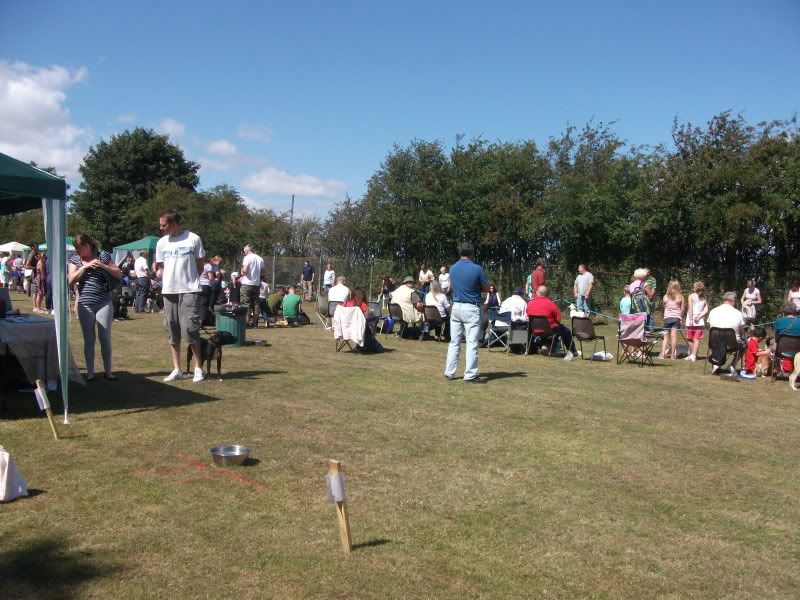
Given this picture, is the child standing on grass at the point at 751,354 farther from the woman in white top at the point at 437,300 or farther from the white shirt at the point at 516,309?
the woman in white top at the point at 437,300

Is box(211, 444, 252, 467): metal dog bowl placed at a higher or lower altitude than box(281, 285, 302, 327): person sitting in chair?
lower

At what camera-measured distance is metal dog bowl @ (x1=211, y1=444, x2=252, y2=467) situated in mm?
5176

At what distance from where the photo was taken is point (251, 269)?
14641 millimetres

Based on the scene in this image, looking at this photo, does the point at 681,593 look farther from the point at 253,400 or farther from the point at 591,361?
the point at 591,361

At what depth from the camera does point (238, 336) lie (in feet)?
40.7

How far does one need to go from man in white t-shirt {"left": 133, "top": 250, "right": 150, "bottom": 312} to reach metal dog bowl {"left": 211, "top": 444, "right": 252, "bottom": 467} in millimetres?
14999

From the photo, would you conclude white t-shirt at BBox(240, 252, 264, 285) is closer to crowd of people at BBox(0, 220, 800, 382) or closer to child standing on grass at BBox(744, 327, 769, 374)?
crowd of people at BBox(0, 220, 800, 382)

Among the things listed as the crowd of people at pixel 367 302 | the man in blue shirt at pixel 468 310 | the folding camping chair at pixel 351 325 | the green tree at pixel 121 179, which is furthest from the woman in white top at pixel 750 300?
the green tree at pixel 121 179

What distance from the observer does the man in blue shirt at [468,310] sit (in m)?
9.51

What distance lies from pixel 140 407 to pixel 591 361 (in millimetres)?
8413

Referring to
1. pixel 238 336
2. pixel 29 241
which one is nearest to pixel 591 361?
pixel 238 336

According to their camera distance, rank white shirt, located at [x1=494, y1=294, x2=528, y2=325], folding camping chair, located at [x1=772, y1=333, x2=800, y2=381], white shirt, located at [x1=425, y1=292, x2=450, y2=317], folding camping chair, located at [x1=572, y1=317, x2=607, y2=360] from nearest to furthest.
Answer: folding camping chair, located at [x1=772, y1=333, x2=800, y2=381]
folding camping chair, located at [x1=572, y1=317, x2=607, y2=360]
white shirt, located at [x1=494, y1=294, x2=528, y2=325]
white shirt, located at [x1=425, y1=292, x2=450, y2=317]

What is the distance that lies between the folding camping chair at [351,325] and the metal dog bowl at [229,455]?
22.9 feet

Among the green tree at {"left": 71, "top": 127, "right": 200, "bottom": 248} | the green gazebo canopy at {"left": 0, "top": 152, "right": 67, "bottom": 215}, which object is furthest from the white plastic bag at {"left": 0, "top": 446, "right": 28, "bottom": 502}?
the green tree at {"left": 71, "top": 127, "right": 200, "bottom": 248}
